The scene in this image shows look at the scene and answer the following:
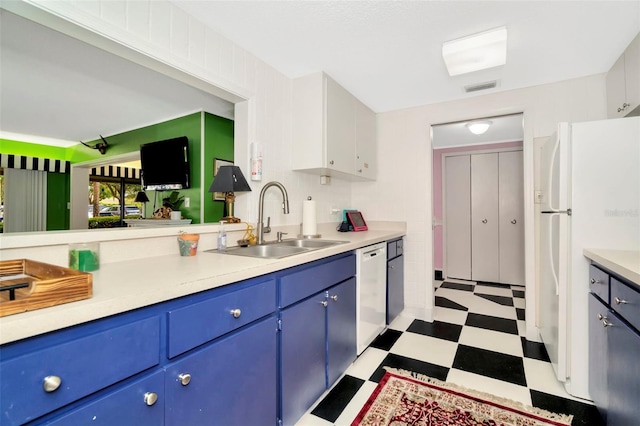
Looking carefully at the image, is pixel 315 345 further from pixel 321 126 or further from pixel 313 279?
pixel 321 126

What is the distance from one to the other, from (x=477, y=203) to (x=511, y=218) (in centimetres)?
50

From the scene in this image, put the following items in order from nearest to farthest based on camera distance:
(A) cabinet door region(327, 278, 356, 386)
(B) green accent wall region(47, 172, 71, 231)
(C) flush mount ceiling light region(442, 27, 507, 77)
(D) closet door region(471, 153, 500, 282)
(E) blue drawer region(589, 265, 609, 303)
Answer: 1. (E) blue drawer region(589, 265, 609, 303)
2. (A) cabinet door region(327, 278, 356, 386)
3. (C) flush mount ceiling light region(442, 27, 507, 77)
4. (D) closet door region(471, 153, 500, 282)
5. (B) green accent wall region(47, 172, 71, 231)

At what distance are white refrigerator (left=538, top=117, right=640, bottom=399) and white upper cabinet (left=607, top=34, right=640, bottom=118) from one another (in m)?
0.48

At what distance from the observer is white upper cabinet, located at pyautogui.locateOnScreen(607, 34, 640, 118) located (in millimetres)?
1790

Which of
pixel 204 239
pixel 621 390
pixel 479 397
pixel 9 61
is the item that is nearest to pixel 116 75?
pixel 9 61

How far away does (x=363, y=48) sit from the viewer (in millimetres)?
1986

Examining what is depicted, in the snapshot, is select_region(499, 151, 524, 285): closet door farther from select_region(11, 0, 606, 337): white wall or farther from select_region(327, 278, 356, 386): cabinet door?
select_region(327, 278, 356, 386): cabinet door

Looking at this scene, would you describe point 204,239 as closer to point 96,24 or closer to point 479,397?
point 96,24

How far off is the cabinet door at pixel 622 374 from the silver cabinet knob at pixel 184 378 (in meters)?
1.66

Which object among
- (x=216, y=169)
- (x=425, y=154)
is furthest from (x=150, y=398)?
(x=216, y=169)

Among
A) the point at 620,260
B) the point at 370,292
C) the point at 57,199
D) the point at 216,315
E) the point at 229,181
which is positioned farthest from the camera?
the point at 57,199

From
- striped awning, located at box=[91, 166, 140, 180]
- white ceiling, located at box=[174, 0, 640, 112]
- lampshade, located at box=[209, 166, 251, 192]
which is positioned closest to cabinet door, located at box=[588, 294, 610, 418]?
white ceiling, located at box=[174, 0, 640, 112]

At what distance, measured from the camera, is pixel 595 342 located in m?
1.52

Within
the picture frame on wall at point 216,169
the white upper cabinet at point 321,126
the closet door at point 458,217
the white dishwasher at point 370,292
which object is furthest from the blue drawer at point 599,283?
the picture frame on wall at point 216,169
